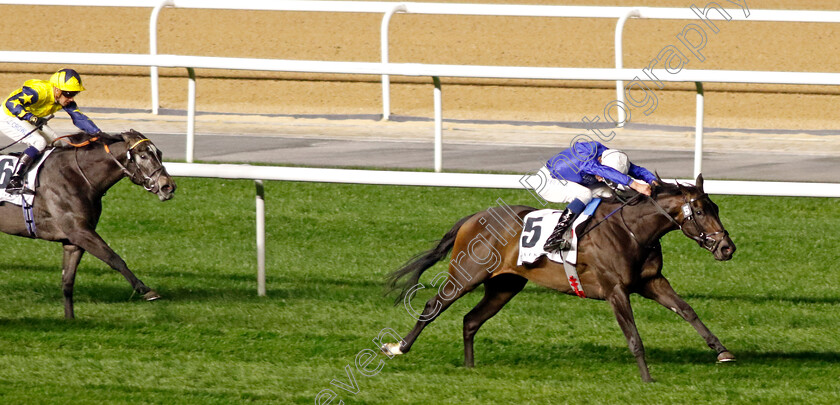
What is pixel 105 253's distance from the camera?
6500 mm

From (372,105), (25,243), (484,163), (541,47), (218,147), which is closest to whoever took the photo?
(25,243)

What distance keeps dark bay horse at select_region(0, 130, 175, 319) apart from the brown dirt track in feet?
24.0

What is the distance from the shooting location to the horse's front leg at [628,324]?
5289 mm

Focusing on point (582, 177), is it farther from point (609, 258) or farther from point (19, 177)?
point (19, 177)

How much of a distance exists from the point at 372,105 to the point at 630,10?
5113 millimetres

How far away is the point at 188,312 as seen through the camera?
6559mm

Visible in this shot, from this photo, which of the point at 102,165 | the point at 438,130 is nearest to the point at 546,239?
the point at 102,165

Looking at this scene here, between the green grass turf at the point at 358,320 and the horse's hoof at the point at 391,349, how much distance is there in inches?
1.5

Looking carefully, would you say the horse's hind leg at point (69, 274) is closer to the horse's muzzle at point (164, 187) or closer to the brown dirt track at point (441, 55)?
the horse's muzzle at point (164, 187)

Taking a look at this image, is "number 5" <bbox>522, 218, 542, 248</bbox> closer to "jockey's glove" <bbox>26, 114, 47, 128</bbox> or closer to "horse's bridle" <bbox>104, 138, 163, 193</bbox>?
"horse's bridle" <bbox>104, 138, 163, 193</bbox>

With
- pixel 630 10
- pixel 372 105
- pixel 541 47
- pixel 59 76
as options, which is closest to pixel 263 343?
pixel 59 76

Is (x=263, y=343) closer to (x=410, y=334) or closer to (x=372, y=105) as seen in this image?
(x=410, y=334)

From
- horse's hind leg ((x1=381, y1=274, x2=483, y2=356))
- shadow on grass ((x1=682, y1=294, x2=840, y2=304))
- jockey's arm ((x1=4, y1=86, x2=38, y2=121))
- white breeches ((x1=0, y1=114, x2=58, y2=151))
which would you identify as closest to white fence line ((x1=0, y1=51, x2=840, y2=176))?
shadow on grass ((x1=682, y1=294, x2=840, y2=304))

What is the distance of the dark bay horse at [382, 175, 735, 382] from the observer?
17.5 ft
